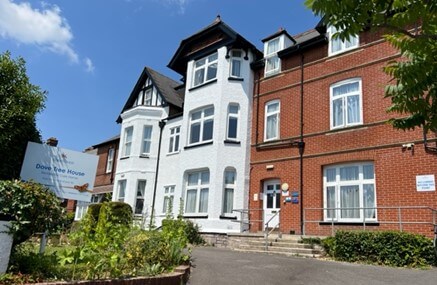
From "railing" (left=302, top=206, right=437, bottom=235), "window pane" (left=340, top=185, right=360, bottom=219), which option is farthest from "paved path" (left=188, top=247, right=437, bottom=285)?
"window pane" (left=340, top=185, right=360, bottom=219)

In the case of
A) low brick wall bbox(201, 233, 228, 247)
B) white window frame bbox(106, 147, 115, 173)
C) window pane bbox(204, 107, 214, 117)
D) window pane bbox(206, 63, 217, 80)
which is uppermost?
window pane bbox(206, 63, 217, 80)

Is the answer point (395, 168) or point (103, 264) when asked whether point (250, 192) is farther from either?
point (103, 264)

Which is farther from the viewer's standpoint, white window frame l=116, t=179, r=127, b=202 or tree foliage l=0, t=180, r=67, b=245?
white window frame l=116, t=179, r=127, b=202

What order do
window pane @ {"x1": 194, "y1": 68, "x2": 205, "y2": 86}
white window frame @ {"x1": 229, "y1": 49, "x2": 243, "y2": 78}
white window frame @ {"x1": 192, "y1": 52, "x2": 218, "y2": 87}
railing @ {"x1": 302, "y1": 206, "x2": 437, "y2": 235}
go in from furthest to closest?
1. window pane @ {"x1": 194, "y1": 68, "x2": 205, "y2": 86}
2. white window frame @ {"x1": 192, "y1": 52, "x2": 218, "y2": 87}
3. white window frame @ {"x1": 229, "y1": 49, "x2": 243, "y2": 78}
4. railing @ {"x1": 302, "y1": 206, "x2": 437, "y2": 235}

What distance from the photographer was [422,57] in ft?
13.8

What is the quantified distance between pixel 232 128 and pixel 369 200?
7.46 metres

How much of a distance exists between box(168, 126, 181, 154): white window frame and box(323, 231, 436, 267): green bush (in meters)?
11.8

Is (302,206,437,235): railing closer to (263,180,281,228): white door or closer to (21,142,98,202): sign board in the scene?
(263,180,281,228): white door

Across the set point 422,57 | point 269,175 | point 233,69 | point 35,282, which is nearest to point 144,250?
point 35,282

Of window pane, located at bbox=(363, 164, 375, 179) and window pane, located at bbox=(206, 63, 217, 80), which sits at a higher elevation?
window pane, located at bbox=(206, 63, 217, 80)

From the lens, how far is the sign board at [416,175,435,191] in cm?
1202

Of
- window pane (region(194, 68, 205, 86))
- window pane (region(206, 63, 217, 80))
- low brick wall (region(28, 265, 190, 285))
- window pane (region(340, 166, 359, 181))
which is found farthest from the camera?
window pane (region(194, 68, 205, 86))

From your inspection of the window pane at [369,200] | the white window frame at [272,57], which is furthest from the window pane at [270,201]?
the white window frame at [272,57]

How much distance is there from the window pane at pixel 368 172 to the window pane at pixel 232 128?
6.53m
